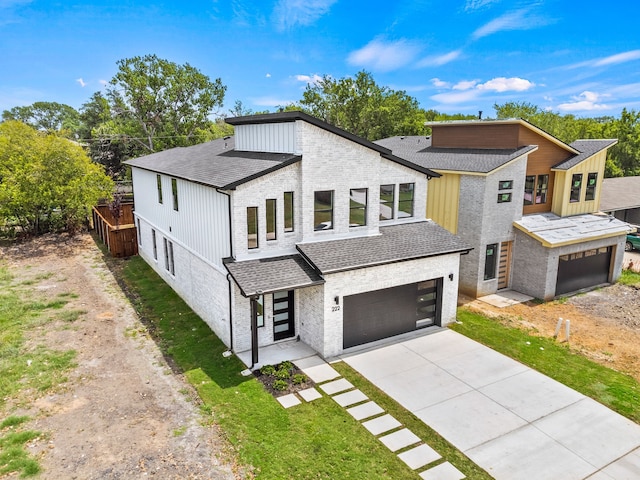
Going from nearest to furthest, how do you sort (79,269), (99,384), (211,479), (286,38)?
(211,479), (99,384), (79,269), (286,38)

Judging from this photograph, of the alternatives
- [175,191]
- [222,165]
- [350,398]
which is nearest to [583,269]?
[350,398]

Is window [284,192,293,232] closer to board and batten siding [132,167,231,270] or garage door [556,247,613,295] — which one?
board and batten siding [132,167,231,270]

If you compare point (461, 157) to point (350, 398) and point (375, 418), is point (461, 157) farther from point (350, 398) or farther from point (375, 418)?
point (375, 418)

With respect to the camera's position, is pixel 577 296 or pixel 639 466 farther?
pixel 577 296

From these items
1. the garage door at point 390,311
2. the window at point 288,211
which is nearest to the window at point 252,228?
the window at point 288,211

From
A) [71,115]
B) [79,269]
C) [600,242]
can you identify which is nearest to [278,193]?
[79,269]

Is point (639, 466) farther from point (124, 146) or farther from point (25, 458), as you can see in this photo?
point (124, 146)
